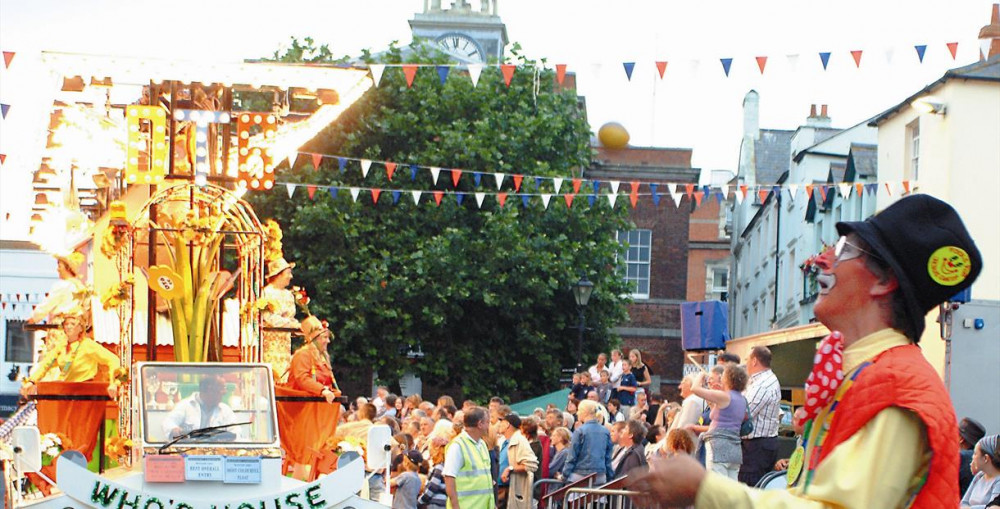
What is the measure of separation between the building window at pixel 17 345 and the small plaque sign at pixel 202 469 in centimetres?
4068

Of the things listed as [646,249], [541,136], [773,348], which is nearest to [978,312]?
[773,348]

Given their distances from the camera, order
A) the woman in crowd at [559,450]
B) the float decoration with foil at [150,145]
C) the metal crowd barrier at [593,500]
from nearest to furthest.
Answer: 1. the float decoration with foil at [150,145]
2. the metal crowd barrier at [593,500]
3. the woman in crowd at [559,450]

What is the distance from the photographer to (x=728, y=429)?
1102 cm

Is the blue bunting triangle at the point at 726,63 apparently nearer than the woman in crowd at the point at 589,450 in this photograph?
No

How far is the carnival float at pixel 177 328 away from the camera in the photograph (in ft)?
32.4

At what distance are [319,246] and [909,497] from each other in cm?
2966

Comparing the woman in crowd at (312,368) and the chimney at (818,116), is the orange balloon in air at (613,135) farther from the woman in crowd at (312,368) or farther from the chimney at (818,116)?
the chimney at (818,116)

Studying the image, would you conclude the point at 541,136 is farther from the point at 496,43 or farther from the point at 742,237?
the point at 496,43

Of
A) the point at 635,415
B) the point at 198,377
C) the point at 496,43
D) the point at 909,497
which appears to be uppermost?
the point at 496,43

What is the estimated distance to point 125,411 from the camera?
10.8m

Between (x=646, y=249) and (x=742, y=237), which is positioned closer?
(x=646, y=249)

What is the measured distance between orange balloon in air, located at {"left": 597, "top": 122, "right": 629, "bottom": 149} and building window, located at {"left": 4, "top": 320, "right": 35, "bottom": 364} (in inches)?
1359

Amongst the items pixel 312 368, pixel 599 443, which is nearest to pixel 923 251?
pixel 312 368

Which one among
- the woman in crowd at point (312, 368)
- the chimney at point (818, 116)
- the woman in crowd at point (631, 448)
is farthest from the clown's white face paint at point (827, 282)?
the chimney at point (818, 116)
